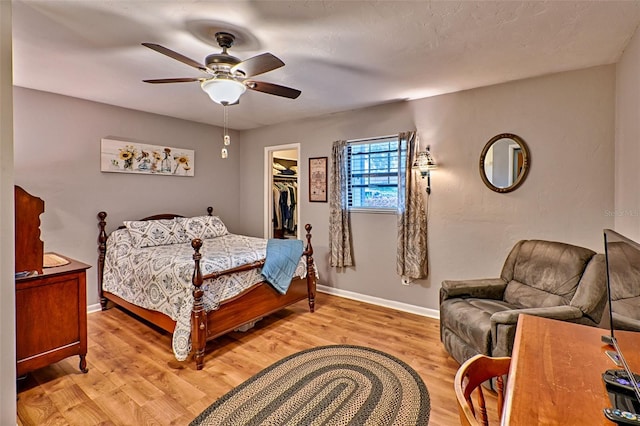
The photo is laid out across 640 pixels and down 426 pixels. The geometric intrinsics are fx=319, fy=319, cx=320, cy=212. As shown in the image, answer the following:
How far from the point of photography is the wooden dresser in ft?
6.86

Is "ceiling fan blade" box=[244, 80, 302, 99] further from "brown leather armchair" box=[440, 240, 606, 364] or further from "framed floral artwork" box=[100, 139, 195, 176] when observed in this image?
"framed floral artwork" box=[100, 139, 195, 176]

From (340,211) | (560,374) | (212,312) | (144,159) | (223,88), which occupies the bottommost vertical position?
(212,312)

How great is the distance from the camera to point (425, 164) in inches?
137

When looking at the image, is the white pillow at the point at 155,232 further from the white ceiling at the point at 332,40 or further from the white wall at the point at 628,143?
the white wall at the point at 628,143

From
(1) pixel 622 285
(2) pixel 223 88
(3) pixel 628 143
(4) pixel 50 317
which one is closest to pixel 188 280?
(4) pixel 50 317

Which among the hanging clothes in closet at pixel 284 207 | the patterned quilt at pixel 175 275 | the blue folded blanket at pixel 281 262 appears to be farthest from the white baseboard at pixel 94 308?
the hanging clothes in closet at pixel 284 207

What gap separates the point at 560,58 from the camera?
253cm

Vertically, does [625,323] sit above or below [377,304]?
above

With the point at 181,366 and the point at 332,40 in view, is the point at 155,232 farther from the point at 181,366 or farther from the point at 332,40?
the point at 332,40

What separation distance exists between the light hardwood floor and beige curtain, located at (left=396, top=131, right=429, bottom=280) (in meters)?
0.59

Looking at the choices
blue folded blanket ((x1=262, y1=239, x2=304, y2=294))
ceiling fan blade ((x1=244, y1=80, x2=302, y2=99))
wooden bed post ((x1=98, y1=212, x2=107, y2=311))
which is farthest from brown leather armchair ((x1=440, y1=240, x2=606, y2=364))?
wooden bed post ((x1=98, y1=212, x2=107, y2=311))

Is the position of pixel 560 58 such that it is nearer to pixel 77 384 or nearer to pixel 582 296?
pixel 582 296

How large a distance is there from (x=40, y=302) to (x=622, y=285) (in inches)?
124

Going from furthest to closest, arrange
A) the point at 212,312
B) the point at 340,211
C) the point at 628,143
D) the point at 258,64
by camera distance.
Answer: the point at 340,211, the point at 212,312, the point at 628,143, the point at 258,64
